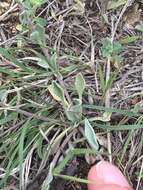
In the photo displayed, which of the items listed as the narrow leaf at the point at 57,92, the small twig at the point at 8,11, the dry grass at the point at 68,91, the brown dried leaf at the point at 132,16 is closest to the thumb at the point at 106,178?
the dry grass at the point at 68,91

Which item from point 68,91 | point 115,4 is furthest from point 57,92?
point 115,4

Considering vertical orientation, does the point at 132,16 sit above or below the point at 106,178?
above

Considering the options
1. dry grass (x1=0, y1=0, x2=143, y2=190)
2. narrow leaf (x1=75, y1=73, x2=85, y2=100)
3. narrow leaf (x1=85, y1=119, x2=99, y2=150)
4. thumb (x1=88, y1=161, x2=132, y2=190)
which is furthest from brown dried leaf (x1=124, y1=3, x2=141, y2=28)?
thumb (x1=88, y1=161, x2=132, y2=190)

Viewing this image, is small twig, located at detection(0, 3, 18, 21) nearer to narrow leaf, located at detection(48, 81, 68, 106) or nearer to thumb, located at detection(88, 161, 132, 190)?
narrow leaf, located at detection(48, 81, 68, 106)

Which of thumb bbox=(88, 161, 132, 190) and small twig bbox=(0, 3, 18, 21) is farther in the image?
small twig bbox=(0, 3, 18, 21)

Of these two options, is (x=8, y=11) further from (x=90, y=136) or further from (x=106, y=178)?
(x=106, y=178)

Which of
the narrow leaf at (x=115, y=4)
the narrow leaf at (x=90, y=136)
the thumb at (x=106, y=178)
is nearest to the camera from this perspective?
the thumb at (x=106, y=178)

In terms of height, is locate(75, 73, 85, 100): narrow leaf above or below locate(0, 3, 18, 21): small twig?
below

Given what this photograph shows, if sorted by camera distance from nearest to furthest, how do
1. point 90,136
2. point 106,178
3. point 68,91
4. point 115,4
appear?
1. point 106,178
2. point 90,136
3. point 68,91
4. point 115,4

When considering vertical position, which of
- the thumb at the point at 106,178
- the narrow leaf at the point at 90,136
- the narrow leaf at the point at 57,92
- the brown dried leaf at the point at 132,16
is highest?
the brown dried leaf at the point at 132,16

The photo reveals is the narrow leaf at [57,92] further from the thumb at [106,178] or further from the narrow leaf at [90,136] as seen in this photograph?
the thumb at [106,178]

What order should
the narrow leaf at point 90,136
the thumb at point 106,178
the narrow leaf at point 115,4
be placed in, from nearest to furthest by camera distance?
the thumb at point 106,178
the narrow leaf at point 90,136
the narrow leaf at point 115,4

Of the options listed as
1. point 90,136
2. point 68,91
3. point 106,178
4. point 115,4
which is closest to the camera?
point 106,178

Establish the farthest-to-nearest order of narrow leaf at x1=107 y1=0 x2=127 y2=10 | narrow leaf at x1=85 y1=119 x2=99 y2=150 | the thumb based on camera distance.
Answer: narrow leaf at x1=107 y1=0 x2=127 y2=10 → narrow leaf at x1=85 y1=119 x2=99 y2=150 → the thumb
